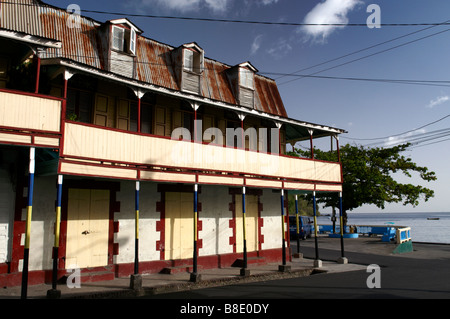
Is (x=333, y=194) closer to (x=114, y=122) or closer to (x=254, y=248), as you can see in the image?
(x=254, y=248)

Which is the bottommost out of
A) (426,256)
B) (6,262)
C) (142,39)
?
(426,256)

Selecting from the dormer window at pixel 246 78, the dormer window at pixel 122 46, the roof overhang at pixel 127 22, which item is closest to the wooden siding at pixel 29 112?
the dormer window at pixel 122 46

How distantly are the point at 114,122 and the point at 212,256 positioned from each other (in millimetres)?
7361

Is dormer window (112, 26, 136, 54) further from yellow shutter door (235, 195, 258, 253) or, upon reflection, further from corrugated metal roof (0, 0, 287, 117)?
yellow shutter door (235, 195, 258, 253)

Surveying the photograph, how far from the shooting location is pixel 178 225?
15.9 m

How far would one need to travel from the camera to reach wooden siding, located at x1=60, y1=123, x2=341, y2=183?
11391 mm

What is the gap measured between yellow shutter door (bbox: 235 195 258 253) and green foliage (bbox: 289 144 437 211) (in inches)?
721

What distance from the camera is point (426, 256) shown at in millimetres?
22688

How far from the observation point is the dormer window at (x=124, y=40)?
14952 millimetres

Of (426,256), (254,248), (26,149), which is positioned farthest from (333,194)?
(26,149)

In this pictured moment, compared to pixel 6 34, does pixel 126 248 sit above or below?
below

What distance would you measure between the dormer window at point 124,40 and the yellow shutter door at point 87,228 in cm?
601

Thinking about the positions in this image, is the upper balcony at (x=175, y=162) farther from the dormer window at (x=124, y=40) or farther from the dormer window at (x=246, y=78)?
the dormer window at (x=246, y=78)

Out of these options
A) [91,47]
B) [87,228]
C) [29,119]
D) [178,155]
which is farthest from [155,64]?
[87,228]
